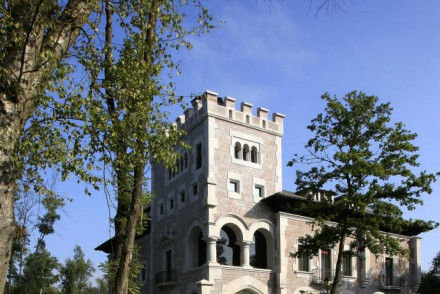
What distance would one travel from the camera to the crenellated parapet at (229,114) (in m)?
27.8

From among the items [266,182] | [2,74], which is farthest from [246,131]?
[2,74]

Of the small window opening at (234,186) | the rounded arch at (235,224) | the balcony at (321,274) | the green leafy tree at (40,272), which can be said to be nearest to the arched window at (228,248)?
the rounded arch at (235,224)

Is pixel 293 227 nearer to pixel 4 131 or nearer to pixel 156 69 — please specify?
pixel 156 69

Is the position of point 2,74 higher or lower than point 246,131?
lower

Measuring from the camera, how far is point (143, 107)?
380 inches

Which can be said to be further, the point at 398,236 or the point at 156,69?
the point at 398,236

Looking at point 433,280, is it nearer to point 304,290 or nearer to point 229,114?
point 304,290

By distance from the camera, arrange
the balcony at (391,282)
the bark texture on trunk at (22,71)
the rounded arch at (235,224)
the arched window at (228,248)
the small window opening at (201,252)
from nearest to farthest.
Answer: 1. the bark texture on trunk at (22,71)
2. the rounded arch at (235,224)
3. the arched window at (228,248)
4. the small window opening at (201,252)
5. the balcony at (391,282)

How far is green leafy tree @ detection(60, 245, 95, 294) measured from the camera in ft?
165

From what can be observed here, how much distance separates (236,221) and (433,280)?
2579 cm

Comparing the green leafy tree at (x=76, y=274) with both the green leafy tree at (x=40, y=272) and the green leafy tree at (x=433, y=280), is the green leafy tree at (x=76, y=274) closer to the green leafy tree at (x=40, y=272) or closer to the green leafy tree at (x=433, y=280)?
the green leafy tree at (x=40, y=272)

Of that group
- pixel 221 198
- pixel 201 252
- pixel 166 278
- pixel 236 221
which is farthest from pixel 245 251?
pixel 166 278

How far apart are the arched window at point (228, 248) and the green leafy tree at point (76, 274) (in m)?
24.5

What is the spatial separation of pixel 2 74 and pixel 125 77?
8.39ft
